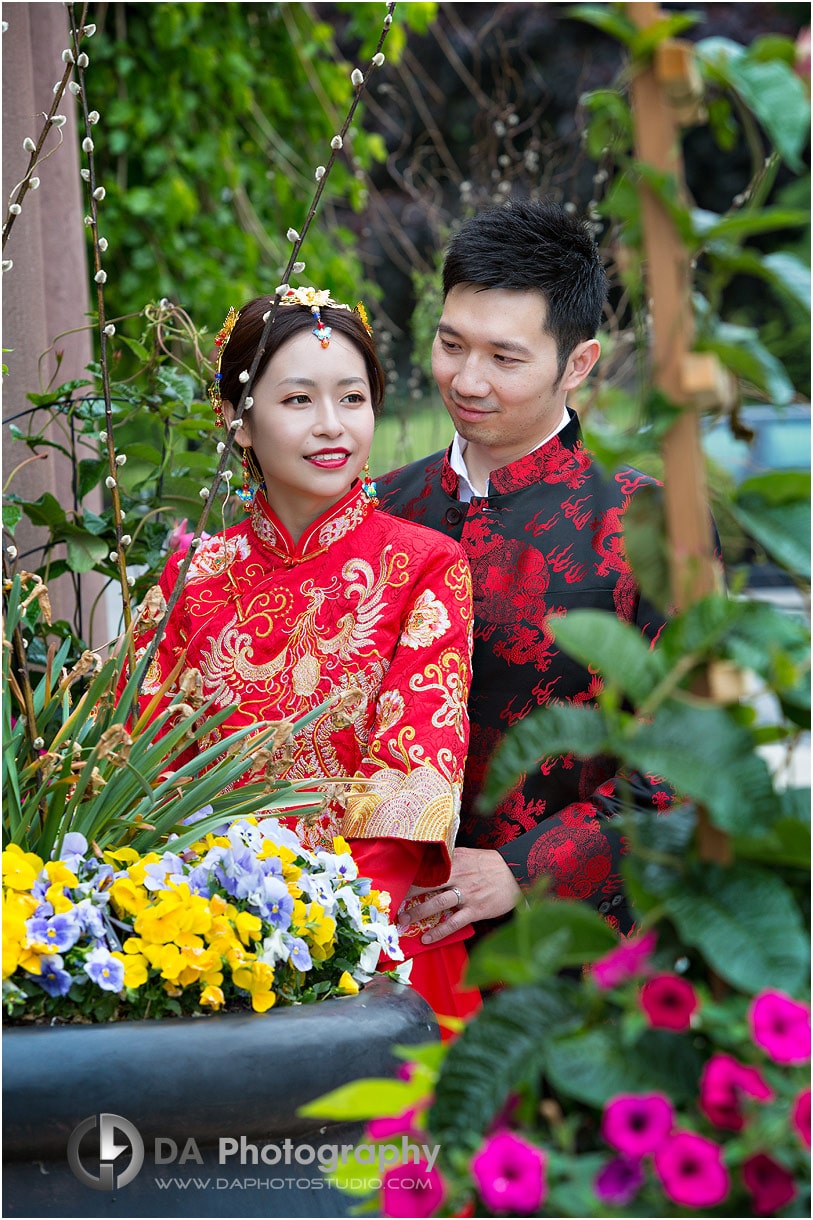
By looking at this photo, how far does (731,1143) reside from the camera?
102 cm

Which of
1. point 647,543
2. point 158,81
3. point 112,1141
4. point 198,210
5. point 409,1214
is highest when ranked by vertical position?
point 158,81

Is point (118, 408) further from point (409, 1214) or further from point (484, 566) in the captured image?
point (409, 1214)

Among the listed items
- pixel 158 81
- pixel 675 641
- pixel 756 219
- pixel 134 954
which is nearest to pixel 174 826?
pixel 134 954

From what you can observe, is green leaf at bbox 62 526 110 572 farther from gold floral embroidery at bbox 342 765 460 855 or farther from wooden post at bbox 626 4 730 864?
wooden post at bbox 626 4 730 864

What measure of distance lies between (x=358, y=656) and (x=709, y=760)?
42.5 inches

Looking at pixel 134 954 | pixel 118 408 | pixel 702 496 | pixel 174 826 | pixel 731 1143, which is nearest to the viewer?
pixel 731 1143

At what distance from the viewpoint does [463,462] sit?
8.60 ft

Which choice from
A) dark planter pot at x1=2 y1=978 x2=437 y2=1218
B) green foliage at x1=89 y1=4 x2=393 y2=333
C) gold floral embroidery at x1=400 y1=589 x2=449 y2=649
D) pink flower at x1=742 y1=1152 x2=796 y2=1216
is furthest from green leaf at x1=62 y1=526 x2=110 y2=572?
green foliage at x1=89 y1=4 x2=393 y2=333

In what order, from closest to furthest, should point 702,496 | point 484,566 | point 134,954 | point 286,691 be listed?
point 702,496, point 134,954, point 286,691, point 484,566

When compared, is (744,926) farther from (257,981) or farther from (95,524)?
(95,524)

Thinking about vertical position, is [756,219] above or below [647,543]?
above

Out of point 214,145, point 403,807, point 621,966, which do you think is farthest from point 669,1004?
point 214,145

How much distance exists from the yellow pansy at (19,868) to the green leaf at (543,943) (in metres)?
0.67

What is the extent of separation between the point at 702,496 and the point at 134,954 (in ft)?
2.80
